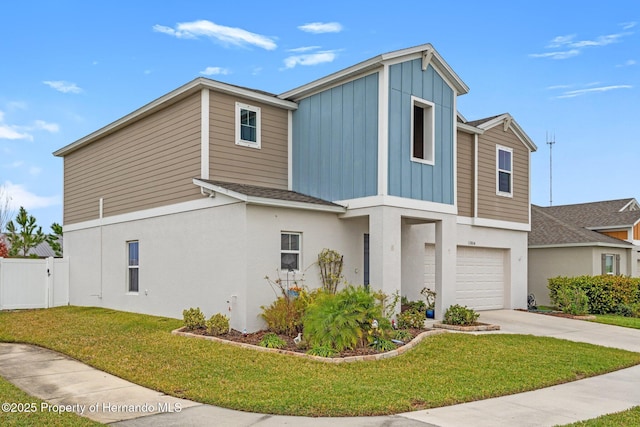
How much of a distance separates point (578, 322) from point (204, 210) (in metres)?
11.2

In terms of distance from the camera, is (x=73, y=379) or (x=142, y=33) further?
(x=142, y=33)

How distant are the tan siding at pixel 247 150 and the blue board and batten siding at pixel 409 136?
3533 millimetres

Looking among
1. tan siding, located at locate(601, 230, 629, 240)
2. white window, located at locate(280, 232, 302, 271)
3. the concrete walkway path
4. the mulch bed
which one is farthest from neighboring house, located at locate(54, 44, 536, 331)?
tan siding, located at locate(601, 230, 629, 240)

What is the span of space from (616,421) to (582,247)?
17.3 meters

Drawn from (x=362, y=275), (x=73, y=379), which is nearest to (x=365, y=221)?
(x=362, y=275)

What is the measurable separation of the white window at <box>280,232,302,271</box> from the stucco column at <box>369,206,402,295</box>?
5.89 ft

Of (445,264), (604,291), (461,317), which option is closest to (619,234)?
(604,291)

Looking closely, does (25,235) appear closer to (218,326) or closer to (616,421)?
(218,326)

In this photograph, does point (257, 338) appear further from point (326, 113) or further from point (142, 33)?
point (142, 33)

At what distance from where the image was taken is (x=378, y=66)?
14.0 meters

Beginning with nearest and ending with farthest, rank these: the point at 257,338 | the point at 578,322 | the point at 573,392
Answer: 1. the point at 573,392
2. the point at 257,338
3. the point at 578,322

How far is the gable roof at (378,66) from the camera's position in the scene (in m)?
13.9

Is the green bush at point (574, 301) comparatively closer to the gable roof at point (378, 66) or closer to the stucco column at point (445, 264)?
the stucco column at point (445, 264)

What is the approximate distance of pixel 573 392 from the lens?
8672mm
